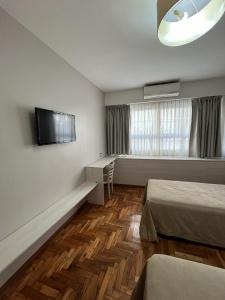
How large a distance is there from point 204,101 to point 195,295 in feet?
12.0

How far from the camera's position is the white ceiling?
143 centimetres

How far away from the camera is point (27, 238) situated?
1.50m

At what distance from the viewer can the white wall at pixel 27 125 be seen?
149 centimetres

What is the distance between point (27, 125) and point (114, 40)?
1513 millimetres

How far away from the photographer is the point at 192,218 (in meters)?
1.95

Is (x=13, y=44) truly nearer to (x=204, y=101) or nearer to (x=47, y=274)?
(x=47, y=274)

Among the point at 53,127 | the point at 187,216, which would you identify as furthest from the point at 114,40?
the point at 187,216

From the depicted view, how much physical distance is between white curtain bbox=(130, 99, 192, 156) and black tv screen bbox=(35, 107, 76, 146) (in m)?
2.11

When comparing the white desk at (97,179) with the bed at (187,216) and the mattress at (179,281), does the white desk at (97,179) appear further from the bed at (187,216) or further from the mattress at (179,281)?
the mattress at (179,281)

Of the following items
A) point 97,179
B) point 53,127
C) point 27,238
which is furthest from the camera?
point 97,179

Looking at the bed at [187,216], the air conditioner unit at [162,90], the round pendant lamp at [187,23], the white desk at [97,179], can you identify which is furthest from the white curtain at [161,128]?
the round pendant lamp at [187,23]

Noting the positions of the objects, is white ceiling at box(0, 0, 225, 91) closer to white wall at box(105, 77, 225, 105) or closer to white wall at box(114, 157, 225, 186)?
white wall at box(105, 77, 225, 105)

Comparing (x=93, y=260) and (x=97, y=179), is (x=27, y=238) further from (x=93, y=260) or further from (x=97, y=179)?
(x=97, y=179)

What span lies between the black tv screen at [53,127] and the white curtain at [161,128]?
6.92 ft
